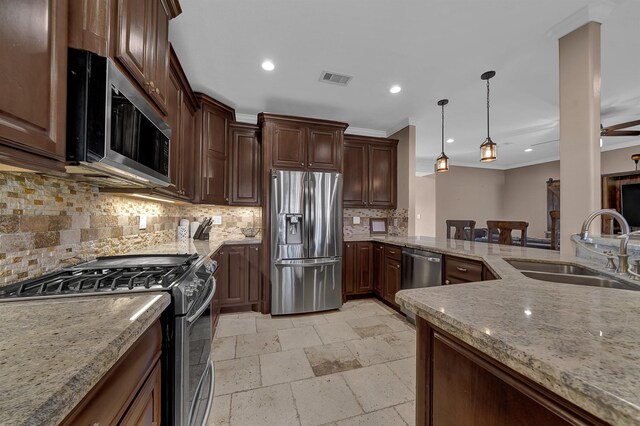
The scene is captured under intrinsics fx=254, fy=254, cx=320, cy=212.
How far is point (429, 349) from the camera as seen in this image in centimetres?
86

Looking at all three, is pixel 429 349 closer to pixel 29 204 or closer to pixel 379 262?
pixel 29 204

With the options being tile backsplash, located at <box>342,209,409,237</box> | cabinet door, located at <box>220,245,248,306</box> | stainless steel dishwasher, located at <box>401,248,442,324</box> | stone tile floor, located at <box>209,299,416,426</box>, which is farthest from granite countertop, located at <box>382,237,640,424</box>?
tile backsplash, located at <box>342,209,409,237</box>

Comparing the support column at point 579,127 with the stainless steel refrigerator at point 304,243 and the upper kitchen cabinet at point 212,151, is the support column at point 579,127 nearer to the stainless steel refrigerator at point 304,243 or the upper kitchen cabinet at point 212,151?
the stainless steel refrigerator at point 304,243

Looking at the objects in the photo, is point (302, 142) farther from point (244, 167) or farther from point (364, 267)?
point (364, 267)

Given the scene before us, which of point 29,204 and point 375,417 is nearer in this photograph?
point 29,204

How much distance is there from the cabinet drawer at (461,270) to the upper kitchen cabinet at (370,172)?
184cm

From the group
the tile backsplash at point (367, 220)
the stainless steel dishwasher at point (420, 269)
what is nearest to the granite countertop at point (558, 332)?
the stainless steel dishwasher at point (420, 269)

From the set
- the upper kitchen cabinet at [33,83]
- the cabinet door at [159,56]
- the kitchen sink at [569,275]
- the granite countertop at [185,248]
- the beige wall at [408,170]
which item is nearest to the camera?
the upper kitchen cabinet at [33,83]

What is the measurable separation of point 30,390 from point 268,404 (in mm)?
1545

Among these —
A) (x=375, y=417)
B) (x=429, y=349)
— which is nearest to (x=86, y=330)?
(x=429, y=349)

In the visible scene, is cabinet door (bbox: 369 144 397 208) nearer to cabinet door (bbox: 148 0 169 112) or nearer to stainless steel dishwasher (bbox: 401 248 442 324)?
stainless steel dishwasher (bbox: 401 248 442 324)

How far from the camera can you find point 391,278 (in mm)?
3295

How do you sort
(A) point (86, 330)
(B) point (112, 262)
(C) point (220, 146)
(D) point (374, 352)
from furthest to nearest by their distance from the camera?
1. (C) point (220, 146)
2. (D) point (374, 352)
3. (B) point (112, 262)
4. (A) point (86, 330)

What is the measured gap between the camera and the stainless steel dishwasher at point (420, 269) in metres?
2.53
